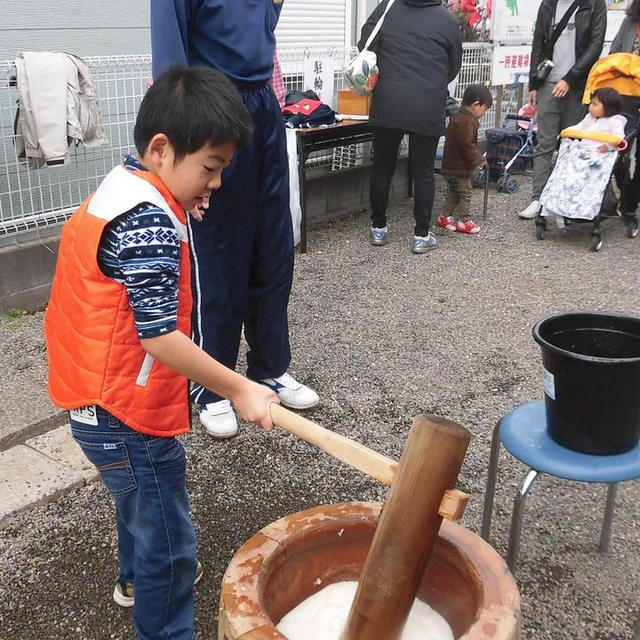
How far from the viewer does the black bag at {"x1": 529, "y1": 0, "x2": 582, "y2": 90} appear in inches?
258

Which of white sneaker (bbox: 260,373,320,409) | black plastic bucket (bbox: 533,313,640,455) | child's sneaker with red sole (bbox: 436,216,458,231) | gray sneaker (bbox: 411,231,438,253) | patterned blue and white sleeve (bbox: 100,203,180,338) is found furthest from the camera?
child's sneaker with red sole (bbox: 436,216,458,231)

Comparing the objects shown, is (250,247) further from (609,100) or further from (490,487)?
(609,100)

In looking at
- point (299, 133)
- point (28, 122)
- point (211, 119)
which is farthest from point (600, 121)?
point (211, 119)

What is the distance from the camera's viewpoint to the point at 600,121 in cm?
608

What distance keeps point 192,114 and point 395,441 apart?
2.07m

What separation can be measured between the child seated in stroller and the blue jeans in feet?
16.5

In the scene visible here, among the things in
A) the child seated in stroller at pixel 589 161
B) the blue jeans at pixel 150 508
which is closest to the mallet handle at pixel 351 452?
the blue jeans at pixel 150 508

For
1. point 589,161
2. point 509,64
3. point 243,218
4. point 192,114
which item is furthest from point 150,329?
point 509,64

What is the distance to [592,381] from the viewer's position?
2021 millimetres

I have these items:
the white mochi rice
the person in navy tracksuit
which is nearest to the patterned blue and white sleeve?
the white mochi rice

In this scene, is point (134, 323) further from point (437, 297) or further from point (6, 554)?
point (437, 297)

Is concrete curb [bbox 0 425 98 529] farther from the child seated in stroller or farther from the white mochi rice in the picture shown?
the child seated in stroller

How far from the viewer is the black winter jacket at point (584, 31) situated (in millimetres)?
6437

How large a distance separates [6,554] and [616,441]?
6.83ft
